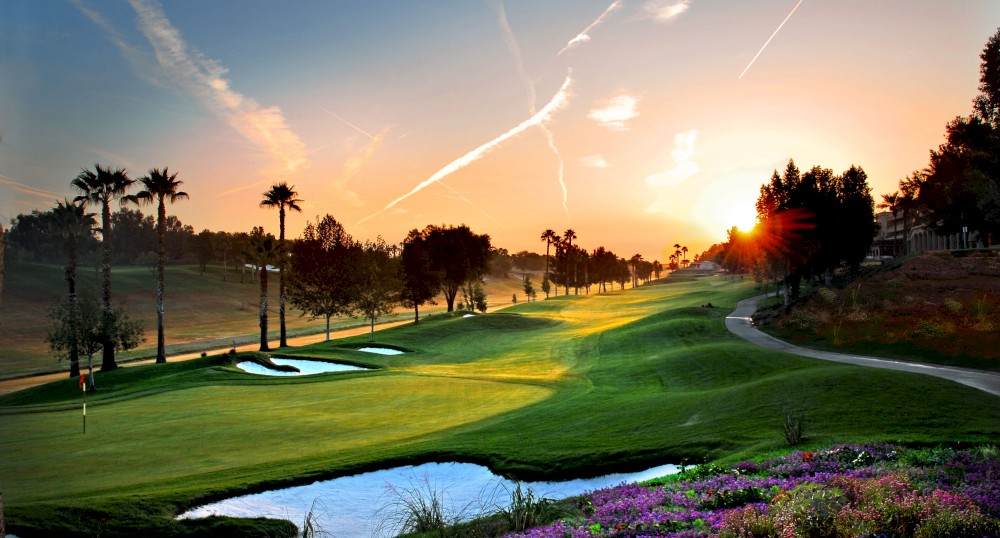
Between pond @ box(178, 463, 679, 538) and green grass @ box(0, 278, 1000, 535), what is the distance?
1.49 ft

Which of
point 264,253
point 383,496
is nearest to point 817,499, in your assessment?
point 383,496

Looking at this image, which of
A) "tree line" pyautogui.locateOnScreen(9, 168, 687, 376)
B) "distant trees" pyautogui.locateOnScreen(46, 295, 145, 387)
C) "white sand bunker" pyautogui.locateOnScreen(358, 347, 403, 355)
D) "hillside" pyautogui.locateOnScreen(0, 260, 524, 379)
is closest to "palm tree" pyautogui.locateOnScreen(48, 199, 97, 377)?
"tree line" pyautogui.locateOnScreen(9, 168, 687, 376)

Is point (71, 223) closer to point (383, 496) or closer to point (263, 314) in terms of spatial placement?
point (263, 314)

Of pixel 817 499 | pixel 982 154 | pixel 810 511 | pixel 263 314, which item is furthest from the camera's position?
pixel 263 314

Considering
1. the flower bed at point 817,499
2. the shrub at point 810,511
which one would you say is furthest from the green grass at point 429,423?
the shrub at point 810,511

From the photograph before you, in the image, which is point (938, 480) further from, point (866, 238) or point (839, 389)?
point (866, 238)

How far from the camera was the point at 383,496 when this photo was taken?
559 inches

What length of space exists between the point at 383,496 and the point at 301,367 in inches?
1291

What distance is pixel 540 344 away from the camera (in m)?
58.1

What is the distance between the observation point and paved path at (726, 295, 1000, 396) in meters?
21.6

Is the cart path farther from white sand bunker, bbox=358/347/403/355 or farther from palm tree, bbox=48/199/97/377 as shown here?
white sand bunker, bbox=358/347/403/355

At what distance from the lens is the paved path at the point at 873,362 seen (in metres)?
21.6

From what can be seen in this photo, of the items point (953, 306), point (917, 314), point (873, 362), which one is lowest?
point (873, 362)

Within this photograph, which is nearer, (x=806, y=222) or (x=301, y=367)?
(x=301, y=367)
